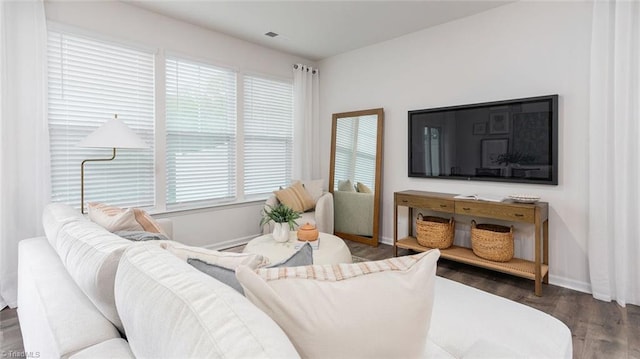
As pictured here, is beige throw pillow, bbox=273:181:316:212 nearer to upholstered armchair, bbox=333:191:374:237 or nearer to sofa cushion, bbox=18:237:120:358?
upholstered armchair, bbox=333:191:374:237

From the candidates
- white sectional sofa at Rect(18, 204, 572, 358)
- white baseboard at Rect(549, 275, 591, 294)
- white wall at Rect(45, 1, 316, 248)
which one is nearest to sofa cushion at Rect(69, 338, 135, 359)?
white sectional sofa at Rect(18, 204, 572, 358)

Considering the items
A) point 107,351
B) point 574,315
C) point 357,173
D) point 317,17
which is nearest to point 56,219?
point 107,351

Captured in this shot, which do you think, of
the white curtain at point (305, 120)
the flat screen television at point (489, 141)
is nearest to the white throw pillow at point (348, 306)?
the flat screen television at point (489, 141)

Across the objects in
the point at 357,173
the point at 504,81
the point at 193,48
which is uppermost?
the point at 193,48

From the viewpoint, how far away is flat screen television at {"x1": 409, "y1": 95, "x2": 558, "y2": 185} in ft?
9.32

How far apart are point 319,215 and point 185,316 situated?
3.23 metres

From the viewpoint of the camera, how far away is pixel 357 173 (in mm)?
4305

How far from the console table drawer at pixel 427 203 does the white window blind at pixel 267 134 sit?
187 centimetres

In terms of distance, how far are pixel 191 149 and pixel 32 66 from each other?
150 centimetres

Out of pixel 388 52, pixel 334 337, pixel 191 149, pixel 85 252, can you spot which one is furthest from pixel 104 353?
pixel 388 52

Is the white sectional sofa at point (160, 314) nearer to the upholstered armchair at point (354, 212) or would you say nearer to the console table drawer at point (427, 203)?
the console table drawer at point (427, 203)

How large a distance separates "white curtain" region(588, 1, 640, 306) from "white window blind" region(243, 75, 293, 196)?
3425mm

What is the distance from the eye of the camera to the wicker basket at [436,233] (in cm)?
322

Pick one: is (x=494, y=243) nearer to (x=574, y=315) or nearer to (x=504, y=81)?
(x=574, y=315)
